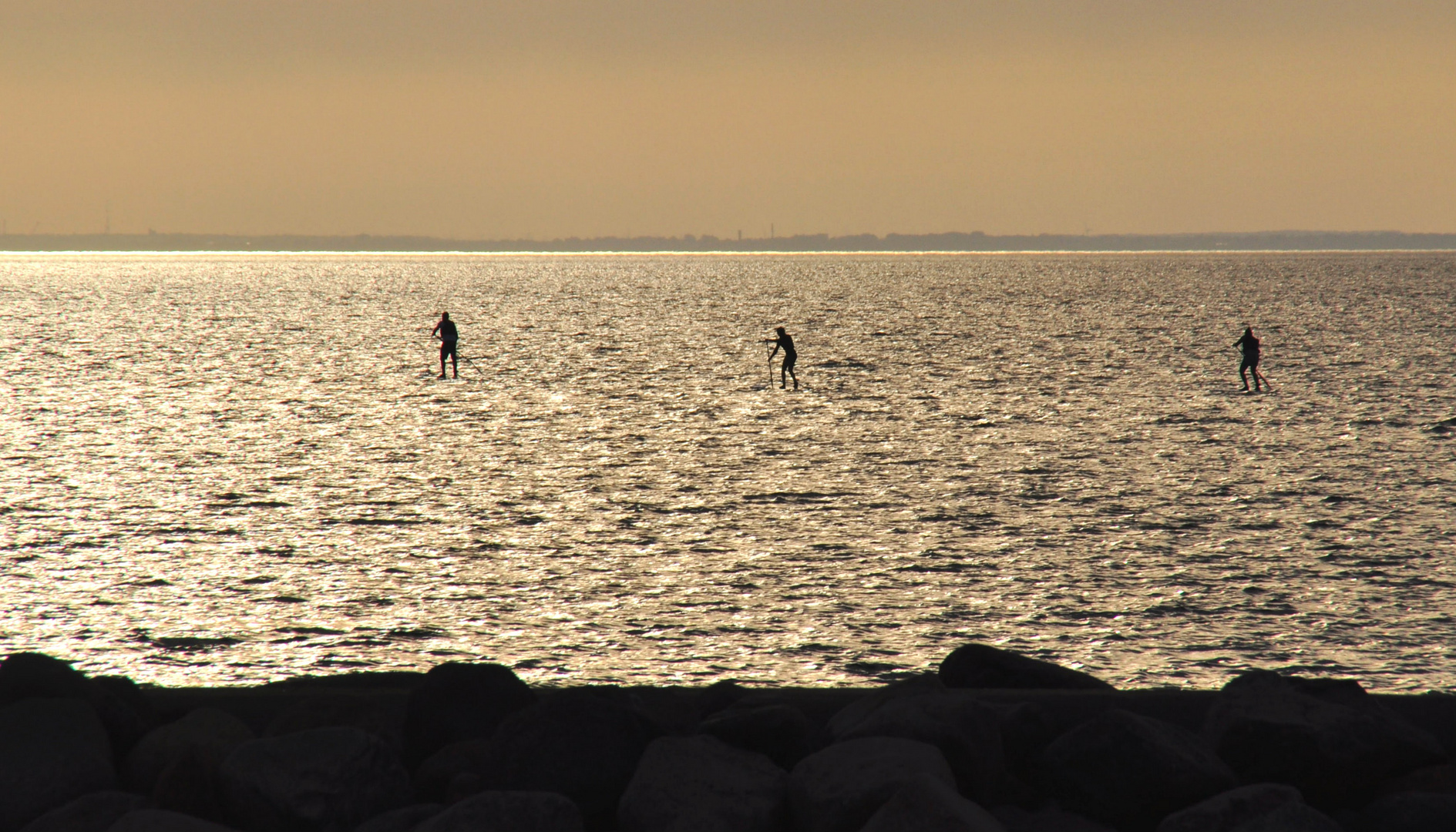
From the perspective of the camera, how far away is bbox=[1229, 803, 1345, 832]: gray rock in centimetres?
487

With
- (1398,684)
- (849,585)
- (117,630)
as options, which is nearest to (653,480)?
(849,585)

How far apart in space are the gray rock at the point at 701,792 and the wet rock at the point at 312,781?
1.07 meters

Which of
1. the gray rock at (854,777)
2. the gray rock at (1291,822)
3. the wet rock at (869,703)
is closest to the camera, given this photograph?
the gray rock at (1291,822)

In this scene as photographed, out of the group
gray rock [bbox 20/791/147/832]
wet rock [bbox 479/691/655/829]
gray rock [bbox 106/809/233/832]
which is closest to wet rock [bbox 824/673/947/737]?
wet rock [bbox 479/691/655/829]

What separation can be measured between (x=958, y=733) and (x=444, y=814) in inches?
84.8

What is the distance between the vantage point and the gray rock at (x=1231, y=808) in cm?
499

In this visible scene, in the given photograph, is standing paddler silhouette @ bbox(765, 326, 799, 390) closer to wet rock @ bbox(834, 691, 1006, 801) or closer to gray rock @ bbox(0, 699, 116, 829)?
wet rock @ bbox(834, 691, 1006, 801)

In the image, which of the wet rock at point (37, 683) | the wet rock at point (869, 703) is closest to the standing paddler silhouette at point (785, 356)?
the wet rock at point (869, 703)

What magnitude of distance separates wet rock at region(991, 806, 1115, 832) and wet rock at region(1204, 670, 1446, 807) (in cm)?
74

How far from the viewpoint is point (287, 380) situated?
4556 cm

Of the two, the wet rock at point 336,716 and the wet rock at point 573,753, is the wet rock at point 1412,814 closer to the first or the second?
the wet rock at point 573,753

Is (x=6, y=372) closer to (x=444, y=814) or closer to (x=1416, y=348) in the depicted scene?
(x=444, y=814)

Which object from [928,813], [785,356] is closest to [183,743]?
[928,813]

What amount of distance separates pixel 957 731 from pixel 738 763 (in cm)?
95
